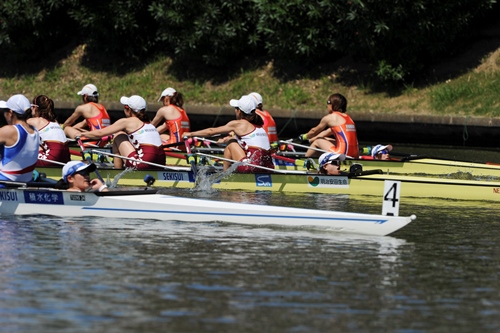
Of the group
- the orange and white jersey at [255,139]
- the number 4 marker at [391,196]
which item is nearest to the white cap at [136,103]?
the orange and white jersey at [255,139]

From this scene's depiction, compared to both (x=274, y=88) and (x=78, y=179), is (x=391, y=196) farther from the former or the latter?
(x=274, y=88)

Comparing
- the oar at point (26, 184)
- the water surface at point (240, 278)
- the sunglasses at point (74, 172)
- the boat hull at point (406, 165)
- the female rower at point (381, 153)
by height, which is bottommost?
the water surface at point (240, 278)

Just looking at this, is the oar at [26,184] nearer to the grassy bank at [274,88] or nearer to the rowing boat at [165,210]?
the rowing boat at [165,210]

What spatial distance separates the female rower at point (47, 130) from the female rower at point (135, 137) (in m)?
0.57

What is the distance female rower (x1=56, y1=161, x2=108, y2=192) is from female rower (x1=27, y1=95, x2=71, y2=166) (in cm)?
479

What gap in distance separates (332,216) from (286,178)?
558 centimetres

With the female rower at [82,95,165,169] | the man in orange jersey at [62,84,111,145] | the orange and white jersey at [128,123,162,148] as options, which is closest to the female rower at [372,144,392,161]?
the female rower at [82,95,165,169]

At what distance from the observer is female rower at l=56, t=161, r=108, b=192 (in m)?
15.0

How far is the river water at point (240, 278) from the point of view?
386 inches

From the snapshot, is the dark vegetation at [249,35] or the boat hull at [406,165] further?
the dark vegetation at [249,35]

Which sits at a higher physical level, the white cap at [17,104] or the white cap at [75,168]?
the white cap at [17,104]

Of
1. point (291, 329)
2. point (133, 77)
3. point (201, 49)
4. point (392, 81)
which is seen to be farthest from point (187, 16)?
point (291, 329)

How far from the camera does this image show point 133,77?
130 feet

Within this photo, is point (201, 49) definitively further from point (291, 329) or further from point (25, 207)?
point (291, 329)
